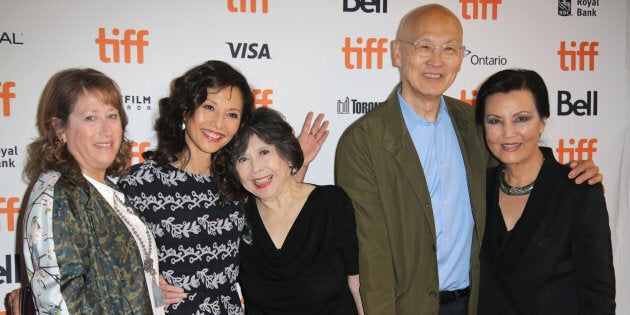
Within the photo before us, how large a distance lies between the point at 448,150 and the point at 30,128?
2.37 m

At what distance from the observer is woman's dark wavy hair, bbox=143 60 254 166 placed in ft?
6.38

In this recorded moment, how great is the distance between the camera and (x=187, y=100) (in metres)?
1.96

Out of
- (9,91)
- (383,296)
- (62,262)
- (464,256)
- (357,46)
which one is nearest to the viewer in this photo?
(62,262)

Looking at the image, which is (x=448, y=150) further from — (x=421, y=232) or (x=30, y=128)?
(x=30, y=128)

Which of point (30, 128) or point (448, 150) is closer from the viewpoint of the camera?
point (448, 150)

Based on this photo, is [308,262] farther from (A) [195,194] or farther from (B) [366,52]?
(B) [366,52]

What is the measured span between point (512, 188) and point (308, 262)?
931 millimetres

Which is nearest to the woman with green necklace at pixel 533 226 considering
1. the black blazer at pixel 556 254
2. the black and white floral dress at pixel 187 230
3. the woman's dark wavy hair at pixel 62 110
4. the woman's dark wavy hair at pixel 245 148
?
the black blazer at pixel 556 254

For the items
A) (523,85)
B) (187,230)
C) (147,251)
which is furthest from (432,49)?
(147,251)

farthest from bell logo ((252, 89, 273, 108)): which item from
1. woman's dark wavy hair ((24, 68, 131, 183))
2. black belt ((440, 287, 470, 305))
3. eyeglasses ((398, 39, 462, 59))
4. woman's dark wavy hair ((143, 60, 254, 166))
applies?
black belt ((440, 287, 470, 305))

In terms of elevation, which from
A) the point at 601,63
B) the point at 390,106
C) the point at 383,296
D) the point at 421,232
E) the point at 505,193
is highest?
the point at 601,63

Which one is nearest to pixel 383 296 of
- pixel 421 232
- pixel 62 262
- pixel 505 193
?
pixel 421 232

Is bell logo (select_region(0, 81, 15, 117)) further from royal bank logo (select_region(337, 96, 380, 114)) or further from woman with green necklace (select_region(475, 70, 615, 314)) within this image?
woman with green necklace (select_region(475, 70, 615, 314))

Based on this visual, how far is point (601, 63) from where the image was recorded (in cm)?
321
